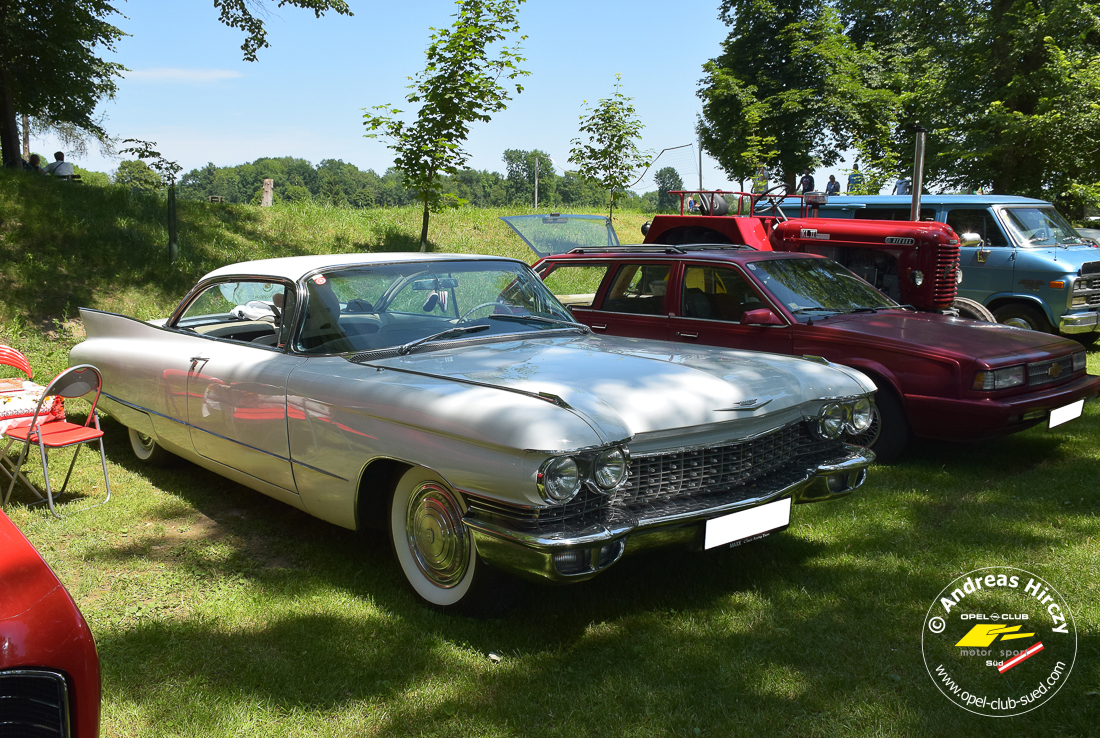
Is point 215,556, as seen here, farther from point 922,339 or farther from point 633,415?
point 922,339

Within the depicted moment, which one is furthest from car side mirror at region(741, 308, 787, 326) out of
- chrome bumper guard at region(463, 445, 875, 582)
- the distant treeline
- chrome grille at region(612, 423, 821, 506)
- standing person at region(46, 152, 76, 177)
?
the distant treeline

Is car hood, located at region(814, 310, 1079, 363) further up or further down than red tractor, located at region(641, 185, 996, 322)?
further down

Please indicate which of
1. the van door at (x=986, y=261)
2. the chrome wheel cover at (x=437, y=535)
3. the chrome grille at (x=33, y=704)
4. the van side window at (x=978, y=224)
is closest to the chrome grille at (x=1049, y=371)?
the chrome wheel cover at (x=437, y=535)

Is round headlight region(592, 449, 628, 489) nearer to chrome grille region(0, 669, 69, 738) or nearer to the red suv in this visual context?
chrome grille region(0, 669, 69, 738)

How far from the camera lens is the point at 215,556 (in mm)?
4184

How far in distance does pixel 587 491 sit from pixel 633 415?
0.34 m

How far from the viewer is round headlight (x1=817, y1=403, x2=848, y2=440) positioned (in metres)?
3.77

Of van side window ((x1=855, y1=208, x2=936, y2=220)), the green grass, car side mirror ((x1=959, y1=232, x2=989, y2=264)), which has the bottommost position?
the green grass

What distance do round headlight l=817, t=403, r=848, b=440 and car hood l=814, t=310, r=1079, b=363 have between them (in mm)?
1900

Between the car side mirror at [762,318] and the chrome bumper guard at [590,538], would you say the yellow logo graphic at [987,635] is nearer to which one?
the chrome bumper guard at [590,538]

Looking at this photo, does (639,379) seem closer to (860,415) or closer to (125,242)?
(860,415)

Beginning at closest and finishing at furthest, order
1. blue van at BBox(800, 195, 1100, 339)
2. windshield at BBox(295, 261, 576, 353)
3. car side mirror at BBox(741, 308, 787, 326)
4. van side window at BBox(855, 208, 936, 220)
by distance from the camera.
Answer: windshield at BBox(295, 261, 576, 353) → car side mirror at BBox(741, 308, 787, 326) → blue van at BBox(800, 195, 1100, 339) → van side window at BBox(855, 208, 936, 220)

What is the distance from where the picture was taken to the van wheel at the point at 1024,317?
32.9 ft

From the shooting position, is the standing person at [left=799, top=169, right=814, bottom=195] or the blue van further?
→ the standing person at [left=799, top=169, right=814, bottom=195]
